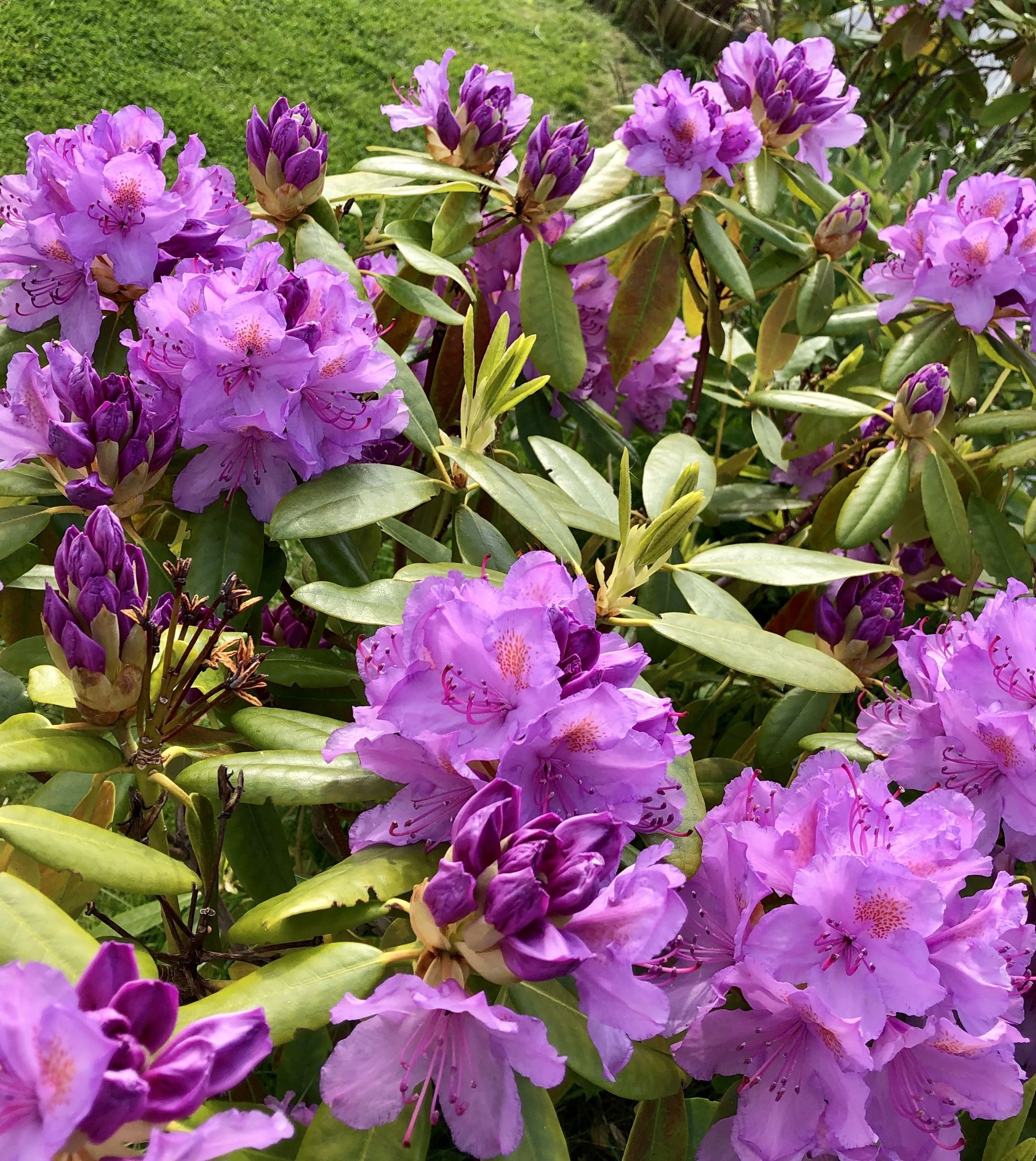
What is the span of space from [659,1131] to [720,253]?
3.77ft

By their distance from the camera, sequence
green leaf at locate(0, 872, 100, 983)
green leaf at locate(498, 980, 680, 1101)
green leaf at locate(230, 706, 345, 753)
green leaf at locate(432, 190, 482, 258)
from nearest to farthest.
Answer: green leaf at locate(0, 872, 100, 983) < green leaf at locate(498, 980, 680, 1101) < green leaf at locate(230, 706, 345, 753) < green leaf at locate(432, 190, 482, 258)

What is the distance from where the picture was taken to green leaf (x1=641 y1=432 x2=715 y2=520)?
1.19 m

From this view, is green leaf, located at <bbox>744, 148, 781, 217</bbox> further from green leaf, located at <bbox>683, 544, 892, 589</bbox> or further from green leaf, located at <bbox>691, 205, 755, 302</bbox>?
green leaf, located at <bbox>683, 544, 892, 589</bbox>

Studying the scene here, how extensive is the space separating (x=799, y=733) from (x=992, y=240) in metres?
0.69

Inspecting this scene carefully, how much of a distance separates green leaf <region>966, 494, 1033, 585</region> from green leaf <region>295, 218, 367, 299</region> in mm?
926

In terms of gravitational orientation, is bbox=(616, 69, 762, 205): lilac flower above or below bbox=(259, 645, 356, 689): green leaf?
above

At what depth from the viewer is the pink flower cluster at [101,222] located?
98 cm

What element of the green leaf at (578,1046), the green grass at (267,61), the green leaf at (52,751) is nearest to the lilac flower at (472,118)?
the green leaf at (52,751)

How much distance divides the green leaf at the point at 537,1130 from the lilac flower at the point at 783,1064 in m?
0.13

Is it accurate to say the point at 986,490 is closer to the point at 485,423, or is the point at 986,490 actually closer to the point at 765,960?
the point at 485,423

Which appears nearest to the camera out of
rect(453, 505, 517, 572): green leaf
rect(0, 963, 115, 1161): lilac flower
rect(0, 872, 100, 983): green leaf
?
rect(0, 963, 115, 1161): lilac flower

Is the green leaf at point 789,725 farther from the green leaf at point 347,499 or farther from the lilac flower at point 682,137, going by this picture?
the lilac flower at point 682,137

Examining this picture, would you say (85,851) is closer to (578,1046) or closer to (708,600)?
(578,1046)

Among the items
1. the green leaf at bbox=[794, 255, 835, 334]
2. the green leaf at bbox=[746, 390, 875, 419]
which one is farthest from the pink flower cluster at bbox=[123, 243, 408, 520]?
the green leaf at bbox=[794, 255, 835, 334]
